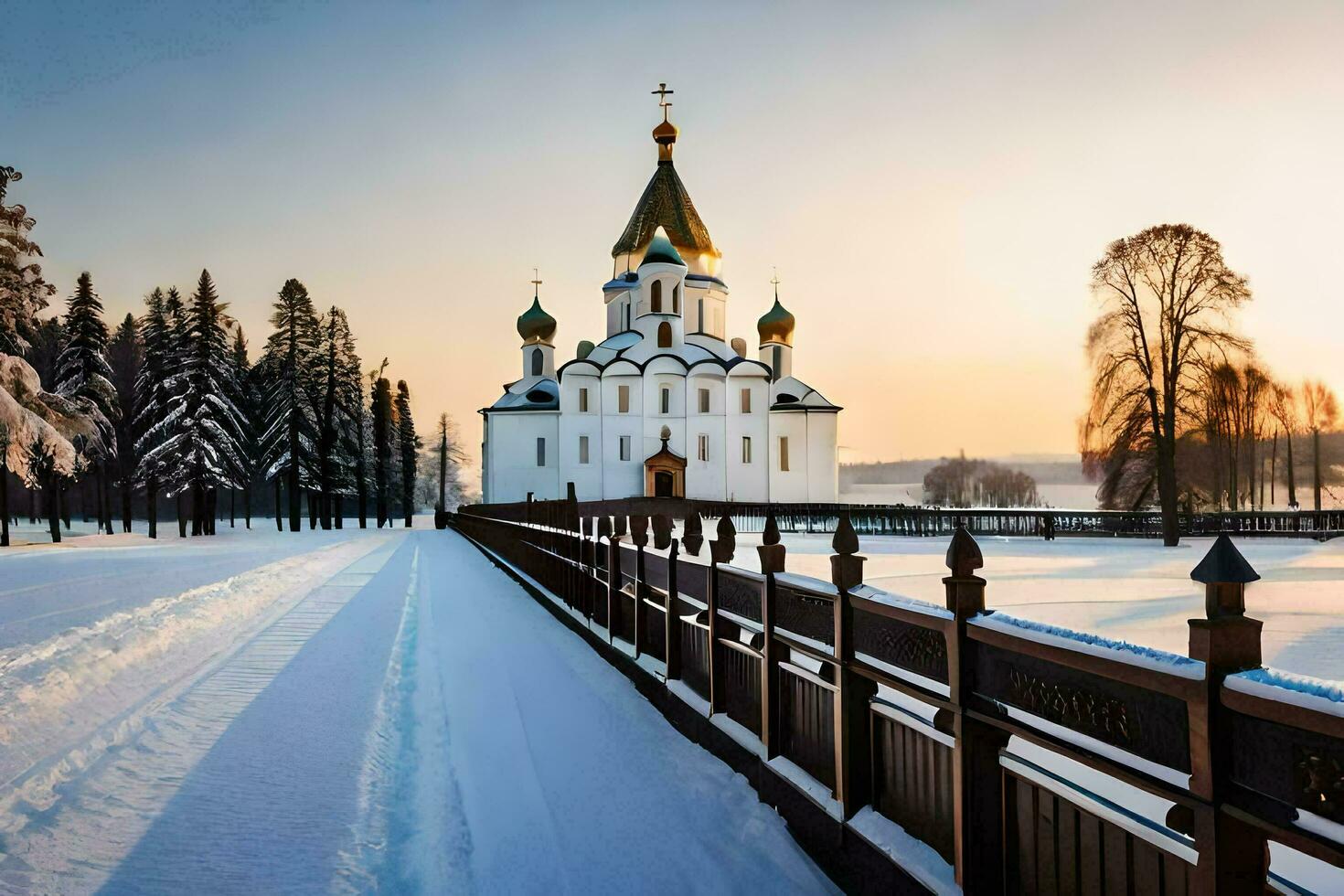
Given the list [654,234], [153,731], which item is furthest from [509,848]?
[654,234]

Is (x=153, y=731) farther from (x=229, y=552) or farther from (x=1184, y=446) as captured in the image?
(x=1184, y=446)

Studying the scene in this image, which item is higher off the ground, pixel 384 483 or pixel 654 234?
pixel 654 234

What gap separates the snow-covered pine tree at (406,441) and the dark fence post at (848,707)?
251ft

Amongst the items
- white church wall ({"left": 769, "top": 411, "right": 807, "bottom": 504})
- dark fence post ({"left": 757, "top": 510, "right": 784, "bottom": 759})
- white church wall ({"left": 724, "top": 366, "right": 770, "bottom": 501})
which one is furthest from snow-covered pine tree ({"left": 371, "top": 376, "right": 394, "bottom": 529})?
dark fence post ({"left": 757, "top": 510, "right": 784, "bottom": 759})

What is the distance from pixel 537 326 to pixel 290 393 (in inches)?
725

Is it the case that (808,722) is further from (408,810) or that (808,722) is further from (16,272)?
(16,272)

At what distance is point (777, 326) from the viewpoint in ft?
212

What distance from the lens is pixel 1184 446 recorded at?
39219mm

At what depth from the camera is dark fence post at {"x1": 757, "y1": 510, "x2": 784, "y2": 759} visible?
4.71m

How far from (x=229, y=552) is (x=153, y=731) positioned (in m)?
26.1

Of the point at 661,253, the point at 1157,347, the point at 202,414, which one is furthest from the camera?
the point at 661,253

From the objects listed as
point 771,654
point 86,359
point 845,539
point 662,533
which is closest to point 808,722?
point 771,654

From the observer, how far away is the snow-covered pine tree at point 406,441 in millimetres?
77938

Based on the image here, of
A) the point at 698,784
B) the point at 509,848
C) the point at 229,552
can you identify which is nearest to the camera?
the point at 509,848
